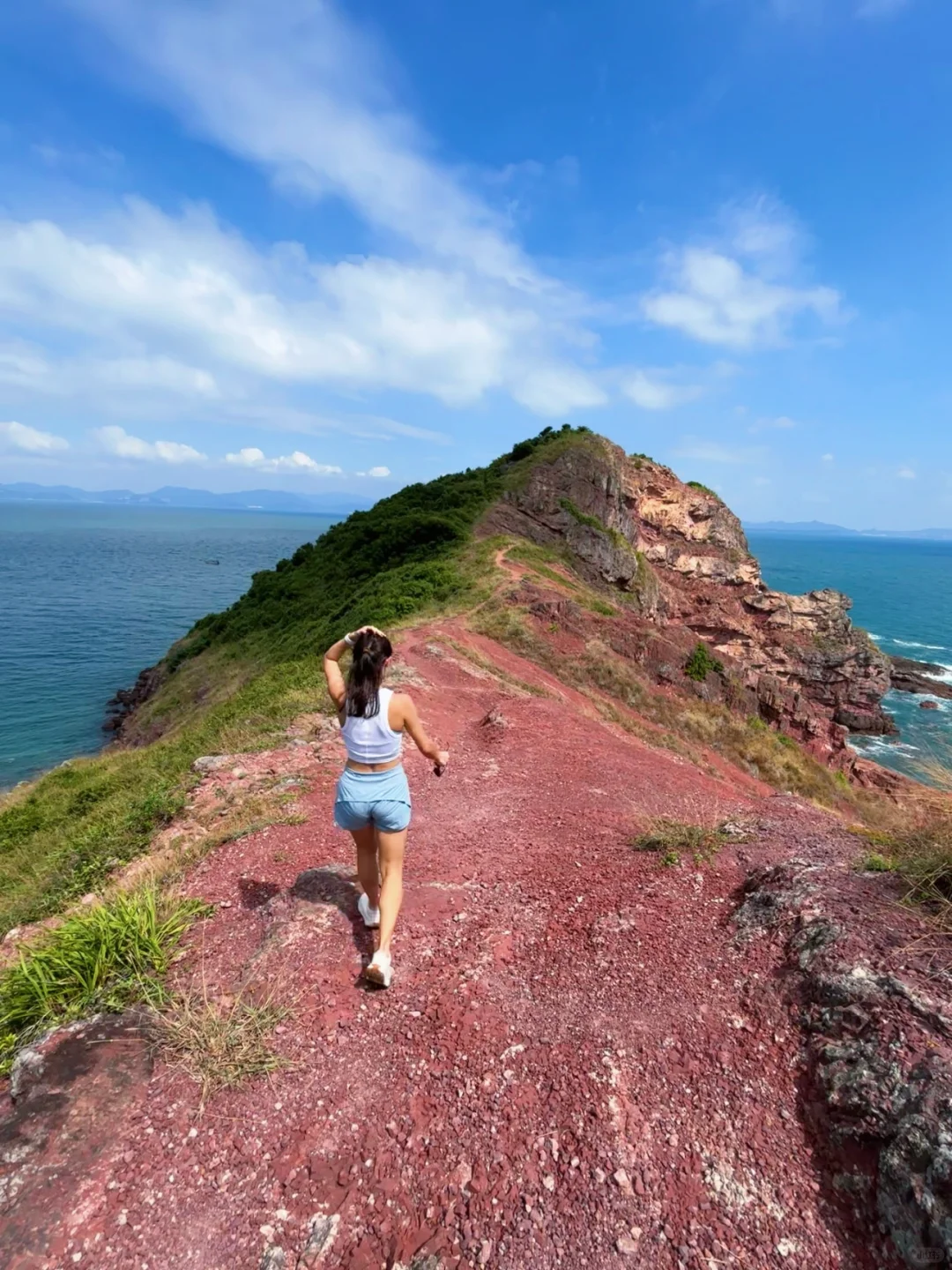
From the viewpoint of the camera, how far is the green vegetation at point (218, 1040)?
374cm

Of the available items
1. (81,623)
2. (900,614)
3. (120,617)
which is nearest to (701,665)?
(81,623)

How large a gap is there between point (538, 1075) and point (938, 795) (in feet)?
12.6

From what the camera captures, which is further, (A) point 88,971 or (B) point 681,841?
(B) point 681,841

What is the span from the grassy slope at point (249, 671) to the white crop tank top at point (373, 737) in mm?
5205

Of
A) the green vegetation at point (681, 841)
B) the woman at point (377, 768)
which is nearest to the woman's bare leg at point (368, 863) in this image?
the woman at point (377, 768)

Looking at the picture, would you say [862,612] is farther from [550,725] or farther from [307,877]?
[307,877]

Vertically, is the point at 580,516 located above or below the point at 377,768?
above

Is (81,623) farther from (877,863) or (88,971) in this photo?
(877,863)

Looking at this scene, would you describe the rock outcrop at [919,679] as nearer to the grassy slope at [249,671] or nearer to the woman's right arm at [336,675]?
the grassy slope at [249,671]

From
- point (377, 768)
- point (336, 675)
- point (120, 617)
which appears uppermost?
point (336, 675)

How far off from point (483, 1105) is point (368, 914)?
1.76 meters

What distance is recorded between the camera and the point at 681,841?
6477mm

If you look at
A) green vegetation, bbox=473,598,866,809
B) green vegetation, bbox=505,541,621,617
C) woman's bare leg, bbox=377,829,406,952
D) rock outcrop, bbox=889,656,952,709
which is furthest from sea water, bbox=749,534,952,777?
green vegetation, bbox=505,541,621,617

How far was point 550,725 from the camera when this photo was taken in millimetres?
12281
